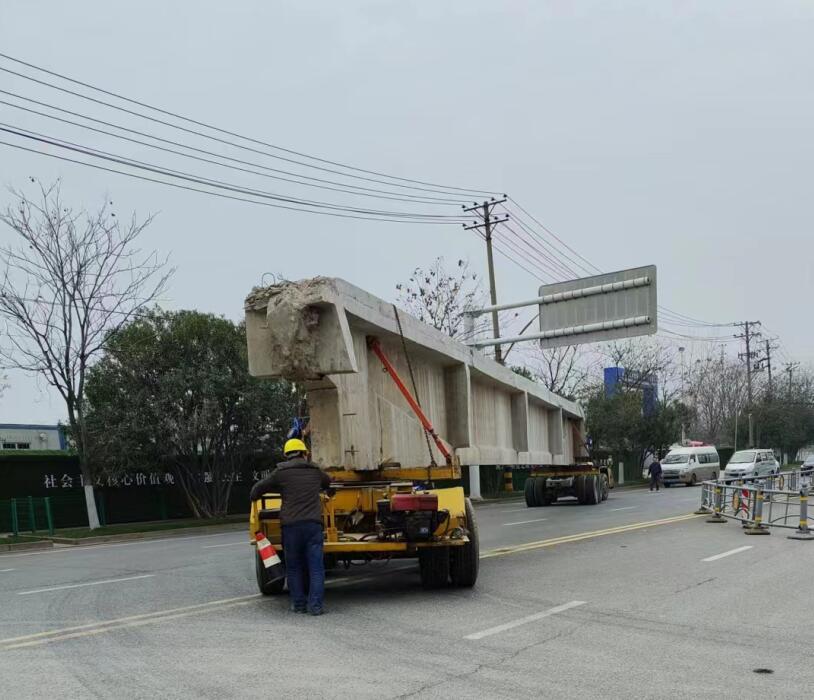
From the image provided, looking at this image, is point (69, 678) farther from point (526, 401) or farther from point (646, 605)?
point (526, 401)

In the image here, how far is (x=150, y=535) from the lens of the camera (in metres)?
22.1

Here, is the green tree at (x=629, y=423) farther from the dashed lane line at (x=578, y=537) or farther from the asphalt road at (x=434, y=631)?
the asphalt road at (x=434, y=631)

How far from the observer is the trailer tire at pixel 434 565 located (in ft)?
30.0

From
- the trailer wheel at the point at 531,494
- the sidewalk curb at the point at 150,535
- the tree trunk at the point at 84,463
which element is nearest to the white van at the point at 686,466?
the trailer wheel at the point at 531,494

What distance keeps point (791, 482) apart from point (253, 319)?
26175mm

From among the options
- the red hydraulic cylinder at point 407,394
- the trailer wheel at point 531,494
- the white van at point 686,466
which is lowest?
the white van at point 686,466

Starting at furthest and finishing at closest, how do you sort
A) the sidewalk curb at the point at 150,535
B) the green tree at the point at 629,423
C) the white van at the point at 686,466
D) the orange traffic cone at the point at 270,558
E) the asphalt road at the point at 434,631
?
the green tree at the point at 629,423
the white van at the point at 686,466
the sidewalk curb at the point at 150,535
the orange traffic cone at the point at 270,558
the asphalt road at the point at 434,631

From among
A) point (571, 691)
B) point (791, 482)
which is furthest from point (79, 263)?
point (791, 482)

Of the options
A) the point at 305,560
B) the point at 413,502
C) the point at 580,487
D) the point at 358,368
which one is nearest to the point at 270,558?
the point at 305,560

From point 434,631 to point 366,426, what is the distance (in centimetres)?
315

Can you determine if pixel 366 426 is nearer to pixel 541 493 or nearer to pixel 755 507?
pixel 755 507

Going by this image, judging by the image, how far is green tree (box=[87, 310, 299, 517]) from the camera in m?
24.5

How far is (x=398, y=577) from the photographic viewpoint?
34.4 feet

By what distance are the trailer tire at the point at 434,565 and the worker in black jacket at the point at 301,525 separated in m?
1.47
